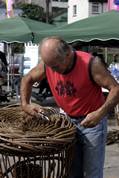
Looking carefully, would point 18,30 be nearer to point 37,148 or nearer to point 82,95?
point 82,95

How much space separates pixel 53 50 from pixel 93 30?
740cm

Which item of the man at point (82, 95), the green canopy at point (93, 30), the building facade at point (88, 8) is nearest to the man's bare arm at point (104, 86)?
the man at point (82, 95)

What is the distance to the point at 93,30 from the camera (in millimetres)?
10328

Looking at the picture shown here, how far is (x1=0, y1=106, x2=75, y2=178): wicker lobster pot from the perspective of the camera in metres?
2.84

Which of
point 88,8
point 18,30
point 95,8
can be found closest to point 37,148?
point 18,30

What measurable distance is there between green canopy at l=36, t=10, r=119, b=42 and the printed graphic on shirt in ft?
22.4

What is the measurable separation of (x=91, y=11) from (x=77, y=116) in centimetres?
4564

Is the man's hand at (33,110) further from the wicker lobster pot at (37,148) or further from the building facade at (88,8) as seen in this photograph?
the building facade at (88,8)

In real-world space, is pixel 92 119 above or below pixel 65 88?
below

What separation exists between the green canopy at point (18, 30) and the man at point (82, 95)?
8.15 meters

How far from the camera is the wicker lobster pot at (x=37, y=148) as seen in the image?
2.84 metres

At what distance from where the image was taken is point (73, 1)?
170 ft

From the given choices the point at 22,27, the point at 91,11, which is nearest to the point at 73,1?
the point at 91,11

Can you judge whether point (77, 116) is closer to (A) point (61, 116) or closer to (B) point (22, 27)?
(A) point (61, 116)
